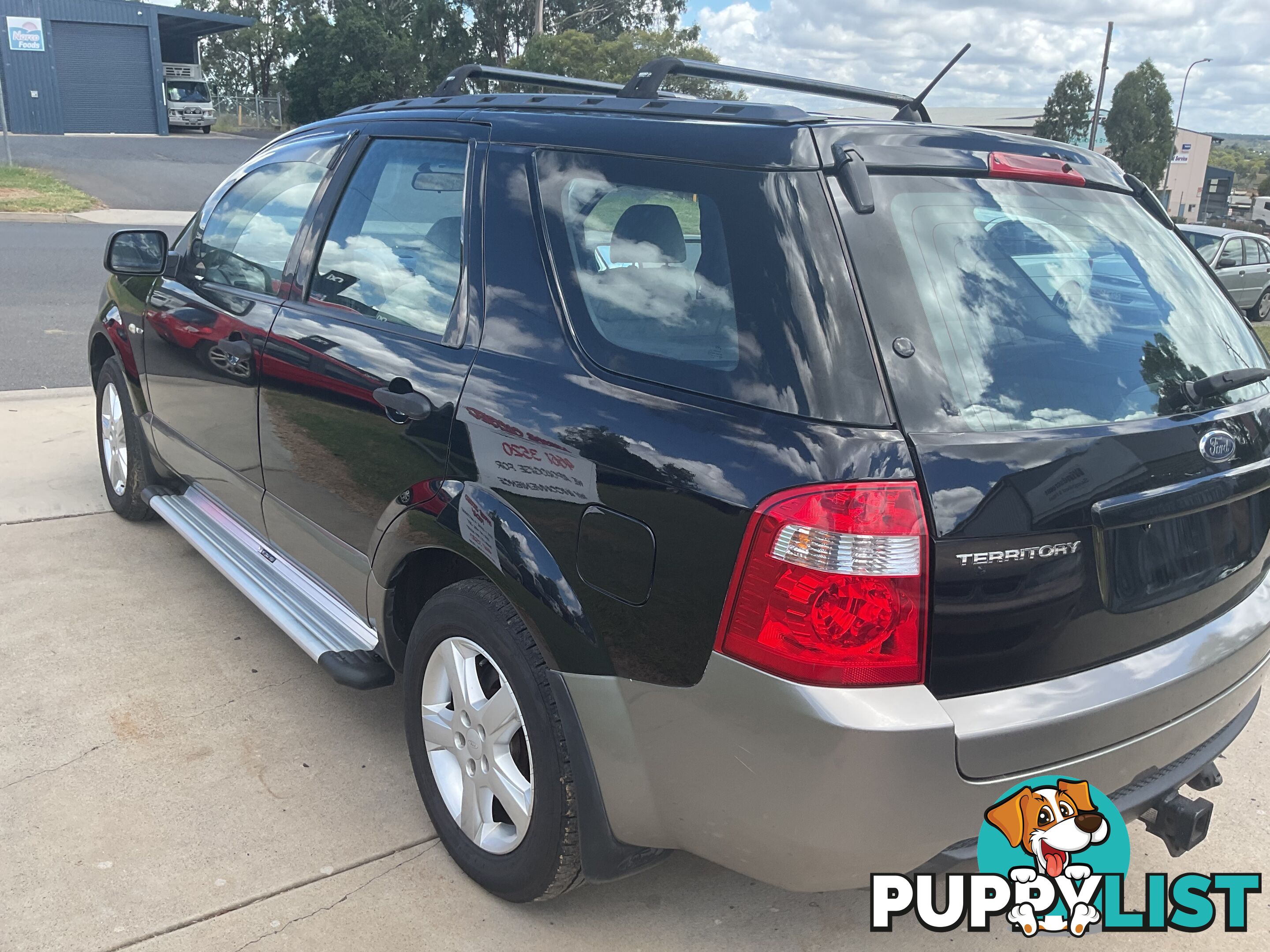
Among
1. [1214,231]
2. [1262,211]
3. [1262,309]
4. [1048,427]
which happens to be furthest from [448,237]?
[1262,211]

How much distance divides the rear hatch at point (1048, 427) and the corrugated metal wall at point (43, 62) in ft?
142

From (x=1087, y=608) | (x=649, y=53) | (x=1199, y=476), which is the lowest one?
(x=1087, y=608)

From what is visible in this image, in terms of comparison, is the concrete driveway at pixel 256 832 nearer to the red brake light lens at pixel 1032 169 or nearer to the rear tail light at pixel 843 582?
the rear tail light at pixel 843 582

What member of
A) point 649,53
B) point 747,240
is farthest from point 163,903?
point 649,53

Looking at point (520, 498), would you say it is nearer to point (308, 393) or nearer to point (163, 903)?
point (308, 393)

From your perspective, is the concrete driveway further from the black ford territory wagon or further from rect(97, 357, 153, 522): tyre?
rect(97, 357, 153, 522): tyre

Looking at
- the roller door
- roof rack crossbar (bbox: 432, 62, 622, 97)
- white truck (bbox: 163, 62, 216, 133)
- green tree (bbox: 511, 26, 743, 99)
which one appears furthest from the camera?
white truck (bbox: 163, 62, 216, 133)

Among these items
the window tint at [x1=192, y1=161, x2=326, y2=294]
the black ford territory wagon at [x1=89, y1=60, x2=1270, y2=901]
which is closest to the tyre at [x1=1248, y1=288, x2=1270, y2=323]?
the black ford territory wagon at [x1=89, y1=60, x2=1270, y2=901]

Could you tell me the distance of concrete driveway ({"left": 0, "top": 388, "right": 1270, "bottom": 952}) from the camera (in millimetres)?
2471

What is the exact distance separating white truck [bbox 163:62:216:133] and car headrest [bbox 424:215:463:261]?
45.7 m

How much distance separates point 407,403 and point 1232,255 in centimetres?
1712

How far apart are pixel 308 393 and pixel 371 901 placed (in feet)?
4.69

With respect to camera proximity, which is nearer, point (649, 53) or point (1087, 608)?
point (1087, 608)

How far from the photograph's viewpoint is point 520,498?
2.29 m
